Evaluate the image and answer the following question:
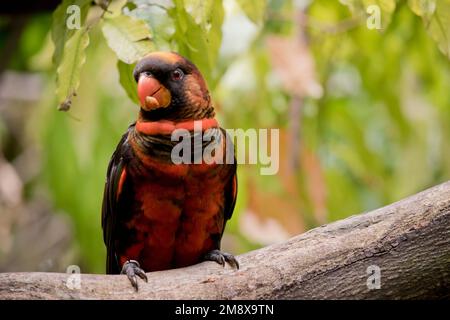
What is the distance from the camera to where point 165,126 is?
3.07 metres

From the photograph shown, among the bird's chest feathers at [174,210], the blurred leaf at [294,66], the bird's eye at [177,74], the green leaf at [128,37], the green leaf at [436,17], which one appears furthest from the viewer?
the blurred leaf at [294,66]

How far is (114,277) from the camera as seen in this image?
2730mm

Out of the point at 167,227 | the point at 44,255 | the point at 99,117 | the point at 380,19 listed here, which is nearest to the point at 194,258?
the point at 167,227

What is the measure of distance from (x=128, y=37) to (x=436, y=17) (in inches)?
39.4

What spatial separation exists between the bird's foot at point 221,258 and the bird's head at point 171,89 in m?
0.55

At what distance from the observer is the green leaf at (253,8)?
2.63 m

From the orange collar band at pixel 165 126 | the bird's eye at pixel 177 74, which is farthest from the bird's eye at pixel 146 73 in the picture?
the orange collar band at pixel 165 126

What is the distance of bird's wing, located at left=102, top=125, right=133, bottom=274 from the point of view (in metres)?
3.21

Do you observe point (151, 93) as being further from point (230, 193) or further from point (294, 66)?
point (294, 66)

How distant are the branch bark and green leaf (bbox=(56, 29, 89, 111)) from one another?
609 millimetres

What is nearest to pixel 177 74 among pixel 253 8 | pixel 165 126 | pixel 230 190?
pixel 165 126

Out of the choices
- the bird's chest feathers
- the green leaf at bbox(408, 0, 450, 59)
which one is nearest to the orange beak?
the bird's chest feathers

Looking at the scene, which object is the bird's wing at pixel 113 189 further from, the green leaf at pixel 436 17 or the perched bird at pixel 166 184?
the green leaf at pixel 436 17

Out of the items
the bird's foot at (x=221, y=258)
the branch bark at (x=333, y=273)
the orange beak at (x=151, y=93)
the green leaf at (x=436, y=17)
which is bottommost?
the branch bark at (x=333, y=273)
